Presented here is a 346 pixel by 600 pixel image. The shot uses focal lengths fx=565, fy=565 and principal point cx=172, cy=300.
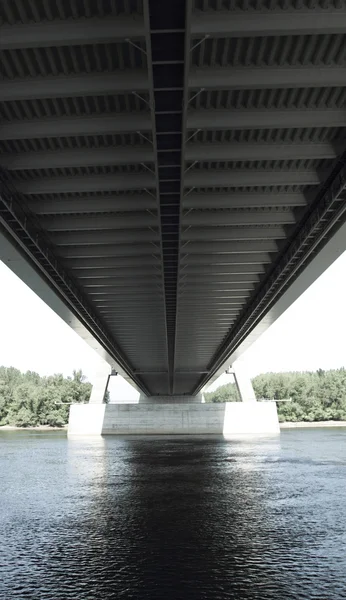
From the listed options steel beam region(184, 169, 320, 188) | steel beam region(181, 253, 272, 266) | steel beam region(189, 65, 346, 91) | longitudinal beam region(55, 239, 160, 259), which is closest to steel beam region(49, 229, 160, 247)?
longitudinal beam region(55, 239, 160, 259)

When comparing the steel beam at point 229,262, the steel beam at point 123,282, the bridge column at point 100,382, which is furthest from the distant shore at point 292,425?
the steel beam at point 229,262

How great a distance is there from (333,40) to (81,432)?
64.8 meters

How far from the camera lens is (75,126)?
1138 cm

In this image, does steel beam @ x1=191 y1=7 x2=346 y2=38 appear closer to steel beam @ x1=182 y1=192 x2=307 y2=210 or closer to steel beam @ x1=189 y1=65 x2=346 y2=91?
steel beam @ x1=189 y1=65 x2=346 y2=91

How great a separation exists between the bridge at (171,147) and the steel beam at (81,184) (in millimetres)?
35

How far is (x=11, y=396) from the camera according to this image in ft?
390

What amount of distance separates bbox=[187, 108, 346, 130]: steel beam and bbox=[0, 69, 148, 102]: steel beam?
5.38ft

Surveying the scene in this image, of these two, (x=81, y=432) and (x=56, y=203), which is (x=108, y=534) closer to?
(x=56, y=203)

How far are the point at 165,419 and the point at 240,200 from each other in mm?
57096

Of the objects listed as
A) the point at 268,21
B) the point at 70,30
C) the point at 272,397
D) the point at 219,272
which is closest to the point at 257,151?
the point at 268,21

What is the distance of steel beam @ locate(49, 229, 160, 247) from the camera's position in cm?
1803

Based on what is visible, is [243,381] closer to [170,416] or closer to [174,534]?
[170,416]

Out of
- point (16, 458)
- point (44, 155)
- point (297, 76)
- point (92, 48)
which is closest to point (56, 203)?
point (44, 155)

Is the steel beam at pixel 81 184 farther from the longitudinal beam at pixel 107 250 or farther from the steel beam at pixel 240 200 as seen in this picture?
the longitudinal beam at pixel 107 250
